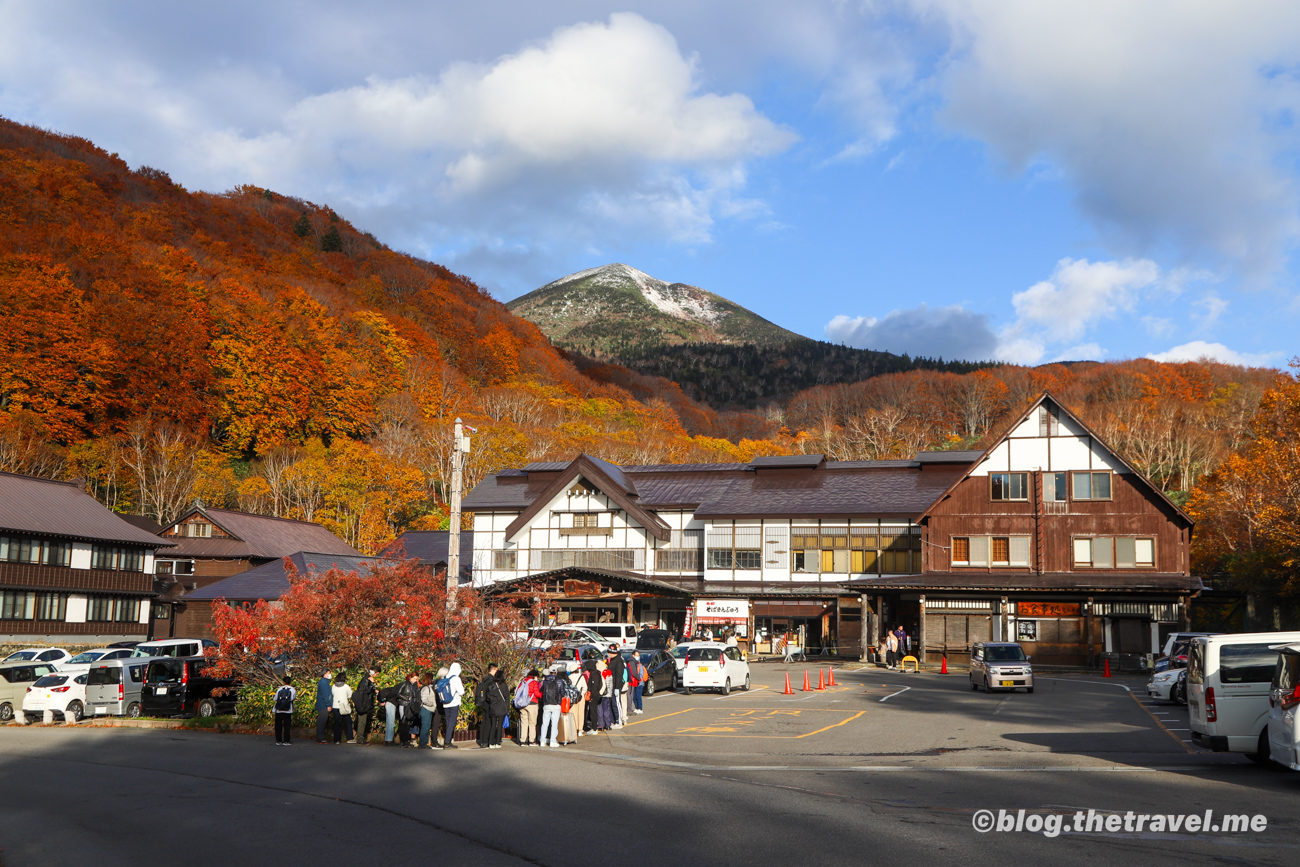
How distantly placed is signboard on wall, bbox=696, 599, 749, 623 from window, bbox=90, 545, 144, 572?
96.2 feet

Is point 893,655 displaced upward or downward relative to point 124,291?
downward

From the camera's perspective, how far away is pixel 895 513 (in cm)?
4978

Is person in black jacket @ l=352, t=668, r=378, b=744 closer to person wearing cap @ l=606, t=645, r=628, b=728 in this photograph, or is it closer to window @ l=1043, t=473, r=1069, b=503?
person wearing cap @ l=606, t=645, r=628, b=728

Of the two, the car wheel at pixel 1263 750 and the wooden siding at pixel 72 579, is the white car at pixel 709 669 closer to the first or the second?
the car wheel at pixel 1263 750

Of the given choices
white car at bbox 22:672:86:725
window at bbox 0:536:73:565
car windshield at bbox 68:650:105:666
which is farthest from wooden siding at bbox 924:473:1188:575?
window at bbox 0:536:73:565

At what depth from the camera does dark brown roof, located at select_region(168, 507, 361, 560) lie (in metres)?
53.8

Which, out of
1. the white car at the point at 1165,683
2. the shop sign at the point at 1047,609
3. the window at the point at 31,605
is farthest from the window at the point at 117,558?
the white car at the point at 1165,683

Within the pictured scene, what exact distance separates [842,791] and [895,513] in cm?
3817

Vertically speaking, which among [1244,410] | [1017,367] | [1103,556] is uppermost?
[1017,367]

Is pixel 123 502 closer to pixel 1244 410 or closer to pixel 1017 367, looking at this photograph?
pixel 1244 410

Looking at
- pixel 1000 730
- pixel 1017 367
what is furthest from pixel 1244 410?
pixel 1000 730

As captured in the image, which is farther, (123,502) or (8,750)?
(123,502)

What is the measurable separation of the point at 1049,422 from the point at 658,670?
2556 cm

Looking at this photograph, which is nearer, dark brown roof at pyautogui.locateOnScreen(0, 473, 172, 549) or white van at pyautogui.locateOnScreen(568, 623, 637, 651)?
white van at pyautogui.locateOnScreen(568, 623, 637, 651)
